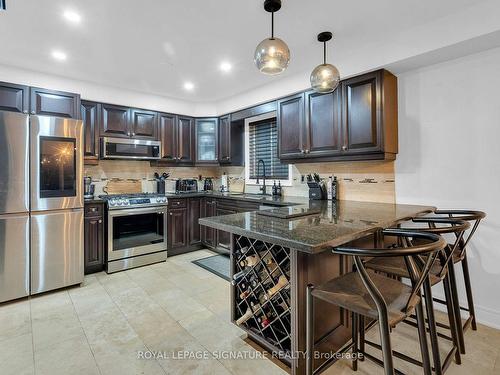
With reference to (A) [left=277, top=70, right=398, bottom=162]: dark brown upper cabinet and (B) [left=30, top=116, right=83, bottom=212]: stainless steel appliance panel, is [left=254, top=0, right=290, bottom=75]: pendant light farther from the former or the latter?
(B) [left=30, top=116, right=83, bottom=212]: stainless steel appliance panel

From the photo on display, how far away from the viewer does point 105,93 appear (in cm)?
371

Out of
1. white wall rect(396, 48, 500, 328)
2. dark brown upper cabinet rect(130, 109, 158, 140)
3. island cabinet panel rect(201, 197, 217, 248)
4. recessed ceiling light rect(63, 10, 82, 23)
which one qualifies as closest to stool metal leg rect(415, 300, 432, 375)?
white wall rect(396, 48, 500, 328)

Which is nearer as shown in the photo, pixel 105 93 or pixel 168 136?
pixel 105 93

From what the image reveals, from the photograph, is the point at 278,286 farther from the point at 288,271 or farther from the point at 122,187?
the point at 122,187

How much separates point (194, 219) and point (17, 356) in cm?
261

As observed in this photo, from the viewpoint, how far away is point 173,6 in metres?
2.04

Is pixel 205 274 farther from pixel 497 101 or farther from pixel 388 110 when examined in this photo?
pixel 497 101

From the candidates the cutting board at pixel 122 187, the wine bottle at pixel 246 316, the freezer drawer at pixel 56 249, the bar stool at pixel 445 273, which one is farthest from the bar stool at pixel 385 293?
the cutting board at pixel 122 187

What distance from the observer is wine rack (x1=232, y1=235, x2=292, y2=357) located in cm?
174

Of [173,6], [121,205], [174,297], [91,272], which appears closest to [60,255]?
[91,272]

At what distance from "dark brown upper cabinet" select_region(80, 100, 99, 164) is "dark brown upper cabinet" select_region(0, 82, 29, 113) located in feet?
1.93

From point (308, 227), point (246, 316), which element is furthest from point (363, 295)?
point (246, 316)

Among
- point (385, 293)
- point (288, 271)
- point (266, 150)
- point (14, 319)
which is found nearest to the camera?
point (385, 293)

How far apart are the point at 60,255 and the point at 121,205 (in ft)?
2.75
